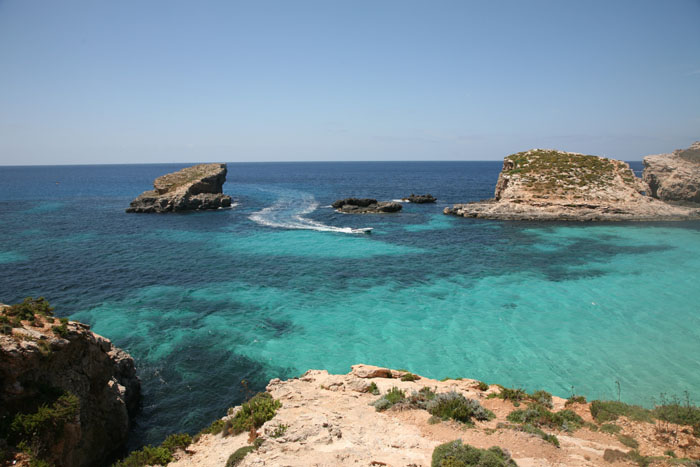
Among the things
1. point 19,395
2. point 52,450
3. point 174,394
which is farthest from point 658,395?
point 19,395

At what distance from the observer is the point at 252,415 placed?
1341 centimetres

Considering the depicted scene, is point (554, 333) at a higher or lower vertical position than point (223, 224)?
lower

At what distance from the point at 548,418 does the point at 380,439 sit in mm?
5902

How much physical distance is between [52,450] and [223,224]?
2017 inches

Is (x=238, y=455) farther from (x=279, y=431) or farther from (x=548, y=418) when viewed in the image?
(x=548, y=418)

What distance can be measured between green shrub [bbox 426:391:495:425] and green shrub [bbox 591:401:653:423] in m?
3.62

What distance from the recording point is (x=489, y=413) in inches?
517

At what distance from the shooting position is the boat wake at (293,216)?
57.6 meters

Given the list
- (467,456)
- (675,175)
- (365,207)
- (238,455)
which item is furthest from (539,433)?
(675,175)

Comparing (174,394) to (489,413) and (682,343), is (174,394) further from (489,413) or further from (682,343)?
(682,343)

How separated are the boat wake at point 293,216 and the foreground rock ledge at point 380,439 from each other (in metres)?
41.5

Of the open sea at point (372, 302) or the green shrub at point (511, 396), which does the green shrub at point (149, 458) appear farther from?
the green shrub at point (511, 396)

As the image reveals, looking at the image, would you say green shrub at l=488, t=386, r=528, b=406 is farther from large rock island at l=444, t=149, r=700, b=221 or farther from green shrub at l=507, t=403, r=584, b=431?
large rock island at l=444, t=149, r=700, b=221

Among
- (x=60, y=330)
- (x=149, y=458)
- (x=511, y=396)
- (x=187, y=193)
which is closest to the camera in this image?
(x=149, y=458)
